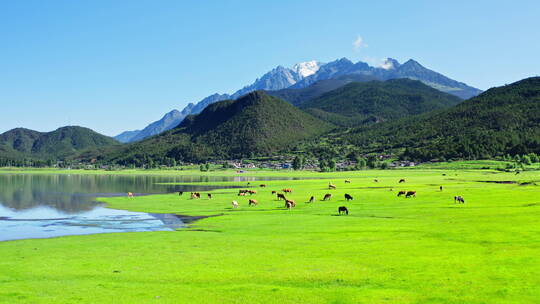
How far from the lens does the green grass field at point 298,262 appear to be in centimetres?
1894

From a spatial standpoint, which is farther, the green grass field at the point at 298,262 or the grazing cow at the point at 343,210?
the grazing cow at the point at 343,210

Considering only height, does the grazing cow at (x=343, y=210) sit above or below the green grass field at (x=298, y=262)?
above

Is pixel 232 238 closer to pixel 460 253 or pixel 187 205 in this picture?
pixel 460 253

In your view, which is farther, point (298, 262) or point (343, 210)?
point (343, 210)

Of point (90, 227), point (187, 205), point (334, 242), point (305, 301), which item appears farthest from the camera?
point (187, 205)

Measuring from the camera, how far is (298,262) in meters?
25.0

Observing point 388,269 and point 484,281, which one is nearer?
point 484,281

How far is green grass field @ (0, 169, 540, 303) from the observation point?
18.9m

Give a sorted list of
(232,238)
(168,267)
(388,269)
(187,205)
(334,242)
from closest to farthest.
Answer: (388,269)
(168,267)
(334,242)
(232,238)
(187,205)

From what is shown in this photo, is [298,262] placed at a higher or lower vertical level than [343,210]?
lower

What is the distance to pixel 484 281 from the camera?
65.4ft

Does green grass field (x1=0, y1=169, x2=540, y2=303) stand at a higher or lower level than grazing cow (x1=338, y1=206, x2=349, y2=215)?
lower

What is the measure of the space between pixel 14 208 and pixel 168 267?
2055 inches

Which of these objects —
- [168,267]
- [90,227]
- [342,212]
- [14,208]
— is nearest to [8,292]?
[168,267]
